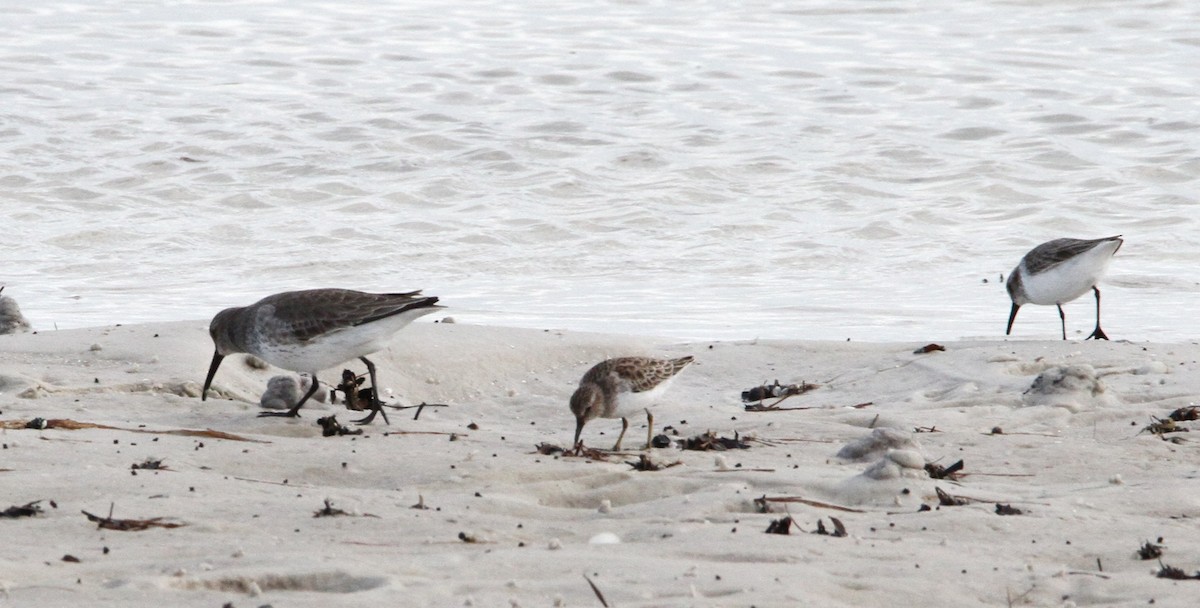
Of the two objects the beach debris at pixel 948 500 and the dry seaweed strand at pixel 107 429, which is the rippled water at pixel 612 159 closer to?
the dry seaweed strand at pixel 107 429

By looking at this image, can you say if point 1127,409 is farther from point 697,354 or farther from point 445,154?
point 445,154

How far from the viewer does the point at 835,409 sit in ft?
24.6

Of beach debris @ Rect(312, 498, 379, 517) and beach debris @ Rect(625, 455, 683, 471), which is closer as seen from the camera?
beach debris @ Rect(312, 498, 379, 517)

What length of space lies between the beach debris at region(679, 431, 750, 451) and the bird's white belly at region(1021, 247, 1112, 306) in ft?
14.1

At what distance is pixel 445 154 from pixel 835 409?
32.5 ft

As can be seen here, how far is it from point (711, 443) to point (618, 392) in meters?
0.50

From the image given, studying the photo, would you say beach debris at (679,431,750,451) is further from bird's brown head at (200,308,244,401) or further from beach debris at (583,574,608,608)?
bird's brown head at (200,308,244,401)

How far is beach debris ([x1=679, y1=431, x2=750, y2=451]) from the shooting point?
6.45m

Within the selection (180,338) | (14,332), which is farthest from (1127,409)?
(14,332)

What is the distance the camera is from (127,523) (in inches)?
189

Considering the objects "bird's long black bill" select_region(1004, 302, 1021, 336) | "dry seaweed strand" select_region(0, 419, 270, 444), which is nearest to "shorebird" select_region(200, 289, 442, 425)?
"dry seaweed strand" select_region(0, 419, 270, 444)

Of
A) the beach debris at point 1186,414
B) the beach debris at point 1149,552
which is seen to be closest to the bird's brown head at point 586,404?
the beach debris at point 1149,552

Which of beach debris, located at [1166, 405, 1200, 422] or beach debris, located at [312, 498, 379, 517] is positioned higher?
beach debris, located at [312, 498, 379, 517]

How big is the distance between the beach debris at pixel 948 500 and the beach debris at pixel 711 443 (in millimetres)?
1141
